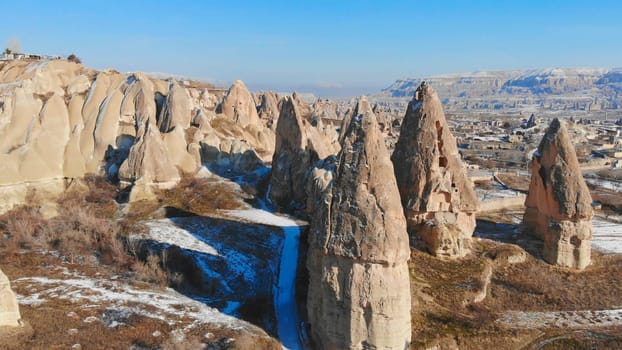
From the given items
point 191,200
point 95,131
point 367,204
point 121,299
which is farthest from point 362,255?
point 95,131

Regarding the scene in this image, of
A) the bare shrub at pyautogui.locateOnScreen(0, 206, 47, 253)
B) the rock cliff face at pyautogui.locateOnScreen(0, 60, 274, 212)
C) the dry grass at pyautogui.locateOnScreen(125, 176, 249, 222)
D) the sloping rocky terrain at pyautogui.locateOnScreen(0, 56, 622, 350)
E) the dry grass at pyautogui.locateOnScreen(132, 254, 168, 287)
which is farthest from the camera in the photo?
the rock cliff face at pyautogui.locateOnScreen(0, 60, 274, 212)

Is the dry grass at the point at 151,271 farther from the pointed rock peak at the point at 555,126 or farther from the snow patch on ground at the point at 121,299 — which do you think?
the pointed rock peak at the point at 555,126

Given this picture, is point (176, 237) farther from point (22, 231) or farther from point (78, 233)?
point (22, 231)

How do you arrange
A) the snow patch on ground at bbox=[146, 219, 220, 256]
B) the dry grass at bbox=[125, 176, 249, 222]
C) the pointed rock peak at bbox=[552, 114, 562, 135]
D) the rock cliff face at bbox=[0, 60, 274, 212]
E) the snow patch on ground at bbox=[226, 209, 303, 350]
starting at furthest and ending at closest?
the rock cliff face at bbox=[0, 60, 274, 212] → the dry grass at bbox=[125, 176, 249, 222] → the pointed rock peak at bbox=[552, 114, 562, 135] → the snow patch on ground at bbox=[146, 219, 220, 256] → the snow patch on ground at bbox=[226, 209, 303, 350]

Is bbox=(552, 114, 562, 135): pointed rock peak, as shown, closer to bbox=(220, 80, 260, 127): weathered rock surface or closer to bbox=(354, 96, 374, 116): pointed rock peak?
bbox=(354, 96, 374, 116): pointed rock peak

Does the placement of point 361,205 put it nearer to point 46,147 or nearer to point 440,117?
point 440,117

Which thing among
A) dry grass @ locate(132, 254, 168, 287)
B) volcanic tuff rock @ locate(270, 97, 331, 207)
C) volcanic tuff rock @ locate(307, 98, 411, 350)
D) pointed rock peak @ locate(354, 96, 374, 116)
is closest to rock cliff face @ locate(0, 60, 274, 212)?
volcanic tuff rock @ locate(270, 97, 331, 207)

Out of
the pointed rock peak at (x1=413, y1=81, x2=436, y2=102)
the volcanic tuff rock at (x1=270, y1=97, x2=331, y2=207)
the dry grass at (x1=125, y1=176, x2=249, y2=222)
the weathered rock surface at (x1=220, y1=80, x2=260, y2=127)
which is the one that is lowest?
the dry grass at (x1=125, y1=176, x2=249, y2=222)

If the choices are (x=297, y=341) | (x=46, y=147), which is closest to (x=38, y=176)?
(x=46, y=147)
